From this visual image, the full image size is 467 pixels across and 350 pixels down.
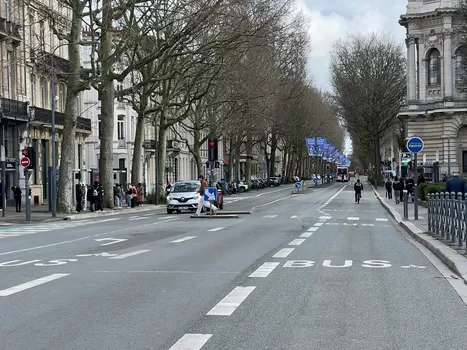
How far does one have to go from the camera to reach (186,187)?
40.4 meters

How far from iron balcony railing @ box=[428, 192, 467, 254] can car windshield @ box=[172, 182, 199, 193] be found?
20.1 metres

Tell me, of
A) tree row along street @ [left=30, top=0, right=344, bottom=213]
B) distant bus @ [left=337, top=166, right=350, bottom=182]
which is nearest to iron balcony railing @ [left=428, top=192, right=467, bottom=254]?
tree row along street @ [left=30, top=0, right=344, bottom=213]

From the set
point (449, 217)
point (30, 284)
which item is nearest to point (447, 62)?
point (449, 217)

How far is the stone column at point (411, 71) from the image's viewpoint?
260 feet

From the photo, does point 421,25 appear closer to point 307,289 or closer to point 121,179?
point 121,179

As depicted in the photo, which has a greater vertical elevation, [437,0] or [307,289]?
[437,0]

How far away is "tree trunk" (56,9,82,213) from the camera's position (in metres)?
37.4

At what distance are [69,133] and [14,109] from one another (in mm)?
9993

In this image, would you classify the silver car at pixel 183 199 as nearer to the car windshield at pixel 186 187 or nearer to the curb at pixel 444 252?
the car windshield at pixel 186 187

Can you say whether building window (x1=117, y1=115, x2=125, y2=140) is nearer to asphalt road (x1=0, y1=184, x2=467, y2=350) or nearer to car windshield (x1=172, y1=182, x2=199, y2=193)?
car windshield (x1=172, y1=182, x2=199, y2=193)

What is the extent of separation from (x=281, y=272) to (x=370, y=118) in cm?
7743

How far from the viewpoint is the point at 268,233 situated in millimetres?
22609

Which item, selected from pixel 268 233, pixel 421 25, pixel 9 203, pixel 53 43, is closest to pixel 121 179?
pixel 53 43

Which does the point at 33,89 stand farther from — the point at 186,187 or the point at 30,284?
the point at 30,284
